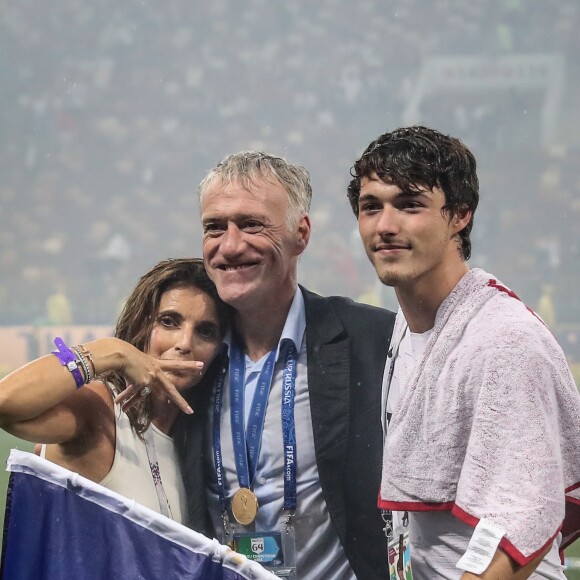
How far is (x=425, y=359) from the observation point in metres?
1.61

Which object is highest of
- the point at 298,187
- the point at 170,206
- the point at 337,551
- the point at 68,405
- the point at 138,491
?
the point at 170,206

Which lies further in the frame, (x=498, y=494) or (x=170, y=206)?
(x=170, y=206)

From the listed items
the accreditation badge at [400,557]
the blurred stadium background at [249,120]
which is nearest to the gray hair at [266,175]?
the accreditation badge at [400,557]

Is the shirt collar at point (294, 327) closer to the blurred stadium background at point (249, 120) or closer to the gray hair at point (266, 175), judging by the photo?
the gray hair at point (266, 175)

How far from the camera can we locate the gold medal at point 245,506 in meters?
2.02

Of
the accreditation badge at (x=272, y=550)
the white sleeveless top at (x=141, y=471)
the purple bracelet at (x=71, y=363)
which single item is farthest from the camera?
the accreditation badge at (x=272, y=550)

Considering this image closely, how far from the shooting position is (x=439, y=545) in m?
1.59

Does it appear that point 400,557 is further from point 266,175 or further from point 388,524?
point 266,175

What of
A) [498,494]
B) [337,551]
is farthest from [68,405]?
[498,494]

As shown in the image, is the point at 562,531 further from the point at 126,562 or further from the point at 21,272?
the point at 21,272

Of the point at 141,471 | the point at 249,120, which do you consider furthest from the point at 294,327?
the point at 249,120

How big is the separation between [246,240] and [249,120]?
17.2 ft

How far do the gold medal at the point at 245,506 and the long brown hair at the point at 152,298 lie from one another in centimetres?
26

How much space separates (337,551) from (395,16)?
19.7ft
